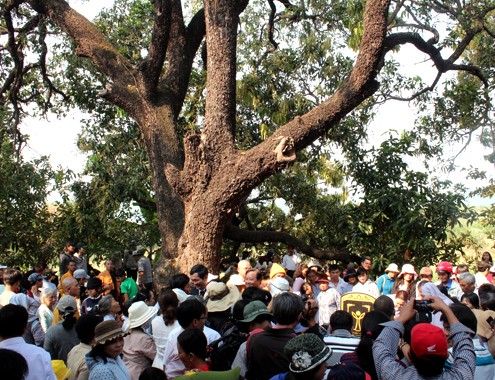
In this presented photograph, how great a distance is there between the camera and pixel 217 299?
643cm

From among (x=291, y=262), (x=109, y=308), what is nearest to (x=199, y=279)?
(x=109, y=308)

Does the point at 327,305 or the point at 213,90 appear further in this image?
the point at 213,90

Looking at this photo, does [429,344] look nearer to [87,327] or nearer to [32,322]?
[87,327]

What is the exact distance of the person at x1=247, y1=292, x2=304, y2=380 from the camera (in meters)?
4.19

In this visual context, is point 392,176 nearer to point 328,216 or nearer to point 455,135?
point 328,216

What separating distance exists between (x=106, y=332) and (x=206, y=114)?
20.1 ft

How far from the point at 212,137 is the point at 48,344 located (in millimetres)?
4854

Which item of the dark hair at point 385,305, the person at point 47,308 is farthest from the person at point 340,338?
the person at point 47,308

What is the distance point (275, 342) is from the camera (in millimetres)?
4258

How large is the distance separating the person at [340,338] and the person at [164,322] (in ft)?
4.45

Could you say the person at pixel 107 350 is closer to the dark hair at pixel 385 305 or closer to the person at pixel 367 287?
the dark hair at pixel 385 305

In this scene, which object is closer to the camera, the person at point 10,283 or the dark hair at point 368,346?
the dark hair at point 368,346

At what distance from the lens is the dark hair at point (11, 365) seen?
130 inches

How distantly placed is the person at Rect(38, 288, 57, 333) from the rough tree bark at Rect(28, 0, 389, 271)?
3.09 m
